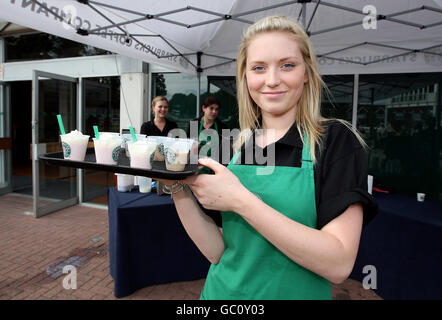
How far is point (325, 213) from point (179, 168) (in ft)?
1.82

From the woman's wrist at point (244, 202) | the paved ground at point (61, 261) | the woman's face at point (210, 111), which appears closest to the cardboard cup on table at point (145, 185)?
the paved ground at point (61, 261)

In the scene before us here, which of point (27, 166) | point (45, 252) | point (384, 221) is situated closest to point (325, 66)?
point (384, 221)

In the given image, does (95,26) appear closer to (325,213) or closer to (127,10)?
(127,10)

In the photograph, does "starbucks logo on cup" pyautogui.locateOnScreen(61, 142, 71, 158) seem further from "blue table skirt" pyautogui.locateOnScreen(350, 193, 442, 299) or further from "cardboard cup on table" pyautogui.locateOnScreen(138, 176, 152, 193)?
"blue table skirt" pyautogui.locateOnScreen(350, 193, 442, 299)

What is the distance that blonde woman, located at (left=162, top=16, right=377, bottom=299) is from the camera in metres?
0.78

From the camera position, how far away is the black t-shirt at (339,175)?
0.79m

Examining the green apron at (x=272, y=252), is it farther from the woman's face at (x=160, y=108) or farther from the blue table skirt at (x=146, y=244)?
the woman's face at (x=160, y=108)

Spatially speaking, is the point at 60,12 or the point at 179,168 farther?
the point at 60,12

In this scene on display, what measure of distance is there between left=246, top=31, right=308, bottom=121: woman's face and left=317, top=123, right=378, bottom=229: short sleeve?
19cm

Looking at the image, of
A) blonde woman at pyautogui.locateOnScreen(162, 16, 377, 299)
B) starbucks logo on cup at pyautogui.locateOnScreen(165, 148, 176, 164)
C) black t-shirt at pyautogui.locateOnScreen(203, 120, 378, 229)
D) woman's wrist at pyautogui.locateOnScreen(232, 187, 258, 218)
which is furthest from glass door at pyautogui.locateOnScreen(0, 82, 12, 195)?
black t-shirt at pyautogui.locateOnScreen(203, 120, 378, 229)

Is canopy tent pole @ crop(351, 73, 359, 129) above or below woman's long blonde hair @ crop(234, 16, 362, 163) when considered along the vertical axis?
above

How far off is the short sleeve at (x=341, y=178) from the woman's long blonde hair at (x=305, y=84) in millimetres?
50

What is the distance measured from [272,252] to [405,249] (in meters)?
2.55

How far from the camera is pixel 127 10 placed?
2.94 m
